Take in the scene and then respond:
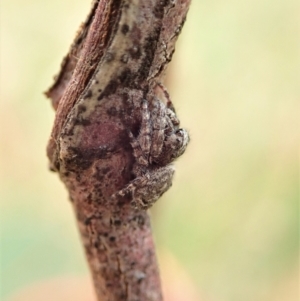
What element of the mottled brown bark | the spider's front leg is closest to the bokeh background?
the mottled brown bark

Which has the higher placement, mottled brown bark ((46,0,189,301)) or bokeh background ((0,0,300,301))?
bokeh background ((0,0,300,301))

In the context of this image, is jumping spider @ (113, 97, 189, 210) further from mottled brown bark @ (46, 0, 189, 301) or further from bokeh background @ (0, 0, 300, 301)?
bokeh background @ (0, 0, 300, 301)

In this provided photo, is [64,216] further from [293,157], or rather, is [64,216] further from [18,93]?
[293,157]

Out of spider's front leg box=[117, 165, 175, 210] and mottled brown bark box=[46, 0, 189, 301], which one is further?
spider's front leg box=[117, 165, 175, 210]

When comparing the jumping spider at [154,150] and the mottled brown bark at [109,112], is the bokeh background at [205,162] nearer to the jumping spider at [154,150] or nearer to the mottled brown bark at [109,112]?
the mottled brown bark at [109,112]

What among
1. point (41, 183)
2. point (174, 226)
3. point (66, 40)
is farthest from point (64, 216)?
point (66, 40)
